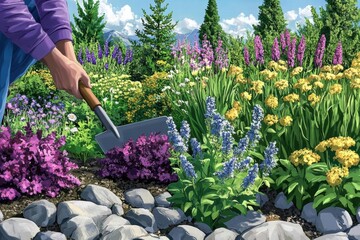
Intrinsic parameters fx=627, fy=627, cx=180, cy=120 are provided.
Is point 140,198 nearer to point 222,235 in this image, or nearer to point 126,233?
point 126,233

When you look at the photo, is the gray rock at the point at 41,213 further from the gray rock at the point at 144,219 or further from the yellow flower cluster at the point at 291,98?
the yellow flower cluster at the point at 291,98

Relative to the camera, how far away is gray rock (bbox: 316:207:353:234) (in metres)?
4.82

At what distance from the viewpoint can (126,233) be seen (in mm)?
4512

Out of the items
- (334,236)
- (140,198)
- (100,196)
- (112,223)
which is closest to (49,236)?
(112,223)

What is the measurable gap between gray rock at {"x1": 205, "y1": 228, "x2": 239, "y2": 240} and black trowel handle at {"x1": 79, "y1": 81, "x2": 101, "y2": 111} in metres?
2.26

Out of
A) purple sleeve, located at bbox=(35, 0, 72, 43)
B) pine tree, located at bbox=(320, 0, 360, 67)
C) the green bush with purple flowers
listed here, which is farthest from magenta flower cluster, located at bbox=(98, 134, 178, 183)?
pine tree, located at bbox=(320, 0, 360, 67)

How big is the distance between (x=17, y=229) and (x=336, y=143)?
249cm

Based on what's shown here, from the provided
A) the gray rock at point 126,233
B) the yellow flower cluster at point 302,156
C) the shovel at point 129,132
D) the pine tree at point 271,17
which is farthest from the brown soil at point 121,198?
the pine tree at point 271,17

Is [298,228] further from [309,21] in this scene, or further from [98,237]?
[309,21]

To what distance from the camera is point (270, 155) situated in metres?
4.53

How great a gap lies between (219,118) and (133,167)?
110 centimetres

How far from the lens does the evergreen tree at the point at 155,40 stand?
46.9 ft

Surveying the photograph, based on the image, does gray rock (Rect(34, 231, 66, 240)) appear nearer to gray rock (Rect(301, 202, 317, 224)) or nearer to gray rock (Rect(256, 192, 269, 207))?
gray rock (Rect(256, 192, 269, 207))

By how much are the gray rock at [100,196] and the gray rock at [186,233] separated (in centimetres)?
61
